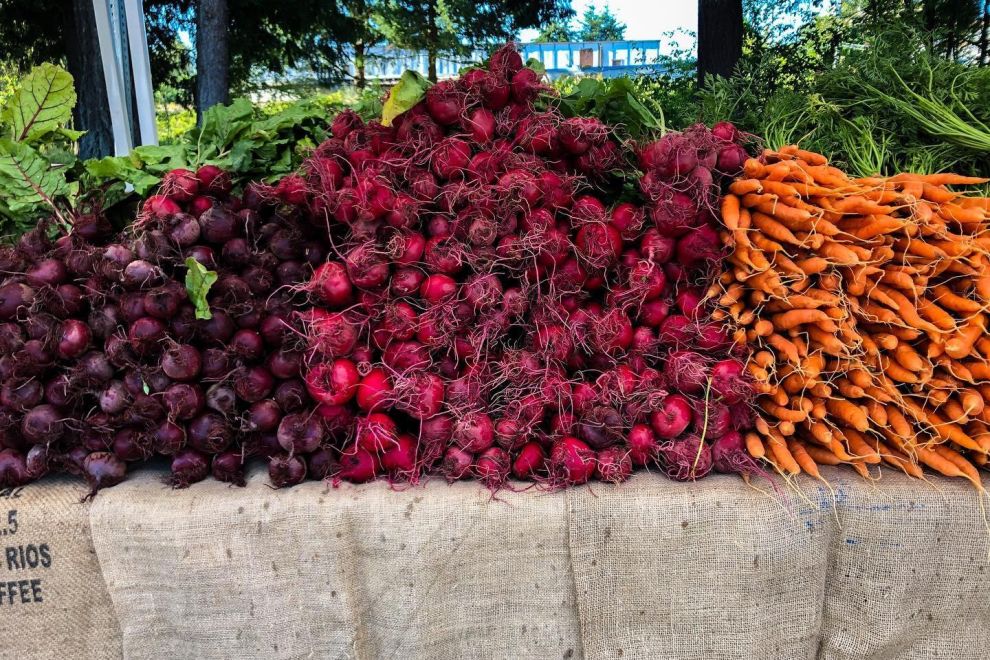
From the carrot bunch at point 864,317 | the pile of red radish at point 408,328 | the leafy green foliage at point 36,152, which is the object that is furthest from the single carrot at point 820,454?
the leafy green foliage at point 36,152

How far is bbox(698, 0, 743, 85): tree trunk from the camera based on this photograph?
15.2ft

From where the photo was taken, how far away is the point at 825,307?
165cm

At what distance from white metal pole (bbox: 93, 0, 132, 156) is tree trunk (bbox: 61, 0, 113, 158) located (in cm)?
290

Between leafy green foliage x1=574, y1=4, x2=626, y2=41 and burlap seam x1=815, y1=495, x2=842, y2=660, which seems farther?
leafy green foliage x1=574, y1=4, x2=626, y2=41

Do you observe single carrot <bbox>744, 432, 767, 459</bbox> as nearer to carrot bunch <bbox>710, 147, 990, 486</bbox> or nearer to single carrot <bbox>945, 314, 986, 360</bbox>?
carrot bunch <bbox>710, 147, 990, 486</bbox>

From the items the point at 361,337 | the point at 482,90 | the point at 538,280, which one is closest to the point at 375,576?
the point at 361,337

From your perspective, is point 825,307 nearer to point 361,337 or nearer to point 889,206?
point 889,206

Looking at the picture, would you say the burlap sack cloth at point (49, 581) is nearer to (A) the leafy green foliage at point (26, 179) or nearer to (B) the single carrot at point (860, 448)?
(A) the leafy green foliage at point (26, 179)

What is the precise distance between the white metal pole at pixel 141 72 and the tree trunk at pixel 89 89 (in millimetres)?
3070

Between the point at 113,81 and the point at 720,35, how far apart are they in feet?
14.3

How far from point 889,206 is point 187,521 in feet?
7.13

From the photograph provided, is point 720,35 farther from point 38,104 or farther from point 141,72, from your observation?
point 38,104

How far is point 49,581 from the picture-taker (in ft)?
5.32

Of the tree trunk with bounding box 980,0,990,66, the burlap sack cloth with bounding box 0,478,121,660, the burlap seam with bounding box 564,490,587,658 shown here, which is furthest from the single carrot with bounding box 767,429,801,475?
the tree trunk with bounding box 980,0,990,66
